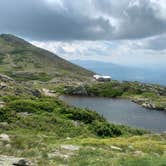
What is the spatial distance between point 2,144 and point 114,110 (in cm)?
11896

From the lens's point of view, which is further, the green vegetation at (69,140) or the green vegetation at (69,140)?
the green vegetation at (69,140)

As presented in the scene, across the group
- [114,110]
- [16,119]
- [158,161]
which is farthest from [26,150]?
[114,110]

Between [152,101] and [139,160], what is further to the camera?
[152,101]

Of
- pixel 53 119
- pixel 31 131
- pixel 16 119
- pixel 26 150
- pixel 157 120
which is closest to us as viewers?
pixel 26 150

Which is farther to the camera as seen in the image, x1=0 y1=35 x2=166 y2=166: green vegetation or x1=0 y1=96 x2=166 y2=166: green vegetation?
x1=0 y1=96 x2=166 y2=166: green vegetation

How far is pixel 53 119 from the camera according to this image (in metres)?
56.0

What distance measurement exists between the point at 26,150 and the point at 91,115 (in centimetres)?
4030

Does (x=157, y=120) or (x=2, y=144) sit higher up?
(x=2, y=144)

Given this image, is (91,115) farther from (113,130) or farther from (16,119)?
(16,119)

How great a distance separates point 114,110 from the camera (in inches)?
5787

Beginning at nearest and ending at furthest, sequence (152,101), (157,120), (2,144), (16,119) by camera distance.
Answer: (2,144) < (16,119) < (157,120) < (152,101)

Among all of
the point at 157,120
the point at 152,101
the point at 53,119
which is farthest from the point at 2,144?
the point at 152,101

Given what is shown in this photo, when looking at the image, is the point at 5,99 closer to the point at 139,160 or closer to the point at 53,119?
the point at 53,119

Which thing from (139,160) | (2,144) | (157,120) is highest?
(139,160)
